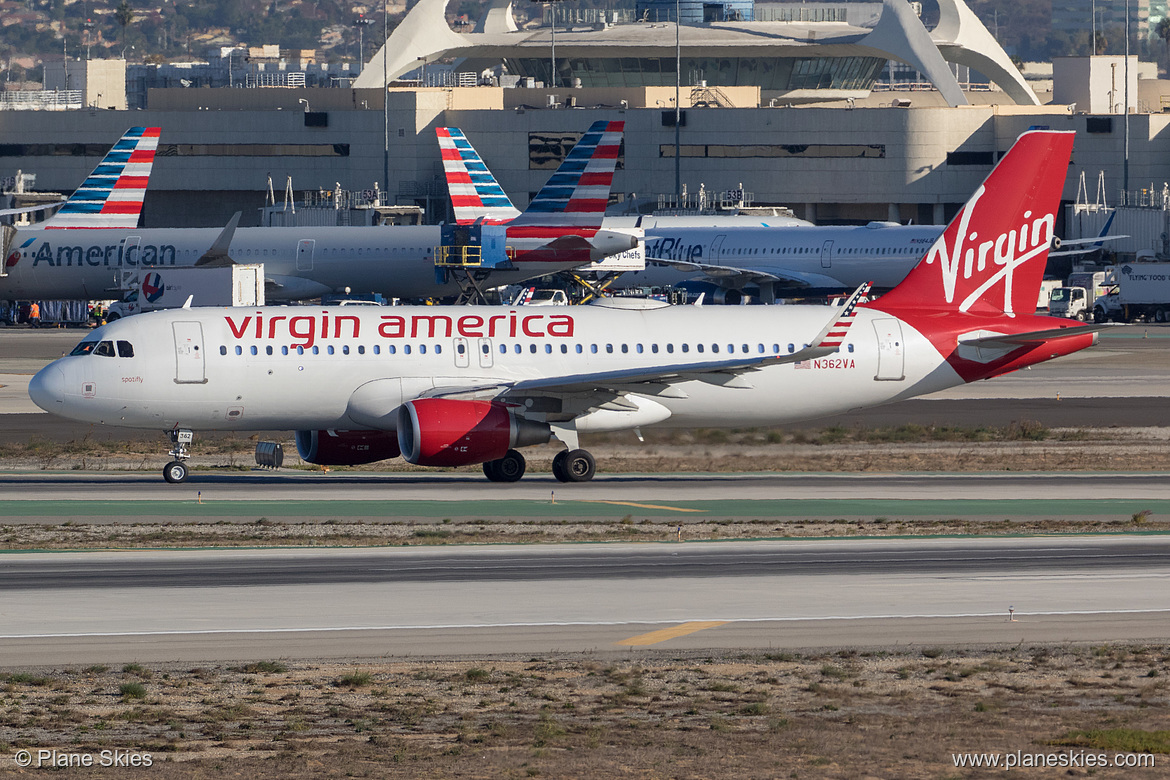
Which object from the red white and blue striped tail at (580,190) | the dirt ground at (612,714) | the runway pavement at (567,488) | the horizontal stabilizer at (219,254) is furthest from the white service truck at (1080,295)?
the dirt ground at (612,714)

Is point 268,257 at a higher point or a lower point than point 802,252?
lower

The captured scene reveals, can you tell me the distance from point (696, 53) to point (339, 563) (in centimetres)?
13302

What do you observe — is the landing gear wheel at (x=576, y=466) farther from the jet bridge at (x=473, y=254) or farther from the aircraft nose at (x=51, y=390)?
the jet bridge at (x=473, y=254)

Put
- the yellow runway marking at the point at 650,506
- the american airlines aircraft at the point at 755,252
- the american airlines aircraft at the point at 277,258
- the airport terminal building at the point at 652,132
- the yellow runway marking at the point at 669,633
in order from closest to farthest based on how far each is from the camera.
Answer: the yellow runway marking at the point at 669,633, the yellow runway marking at the point at 650,506, the american airlines aircraft at the point at 277,258, the american airlines aircraft at the point at 755,252, the airport terminal building at the point at 652,132

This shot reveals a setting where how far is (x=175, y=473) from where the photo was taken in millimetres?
35719

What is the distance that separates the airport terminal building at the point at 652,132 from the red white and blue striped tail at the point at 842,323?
94287mm

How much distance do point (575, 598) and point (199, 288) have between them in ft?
188

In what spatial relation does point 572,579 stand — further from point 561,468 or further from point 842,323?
point 842,323

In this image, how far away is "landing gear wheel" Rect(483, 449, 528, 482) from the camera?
3691 centimetres

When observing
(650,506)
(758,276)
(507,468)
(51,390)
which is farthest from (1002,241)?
(758,276)

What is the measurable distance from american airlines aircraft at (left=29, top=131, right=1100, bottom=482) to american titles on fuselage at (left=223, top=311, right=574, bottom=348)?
0.05 m

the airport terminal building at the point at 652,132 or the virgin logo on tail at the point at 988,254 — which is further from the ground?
the airport terminal building at the point at 652,132

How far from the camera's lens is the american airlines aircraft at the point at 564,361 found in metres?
35.2

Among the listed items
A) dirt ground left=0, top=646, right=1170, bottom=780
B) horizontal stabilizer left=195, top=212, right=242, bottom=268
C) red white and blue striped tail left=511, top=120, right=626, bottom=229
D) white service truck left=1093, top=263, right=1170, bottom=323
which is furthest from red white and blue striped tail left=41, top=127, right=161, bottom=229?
dirt ground left=0, top=646, right=1170, bottom=780
